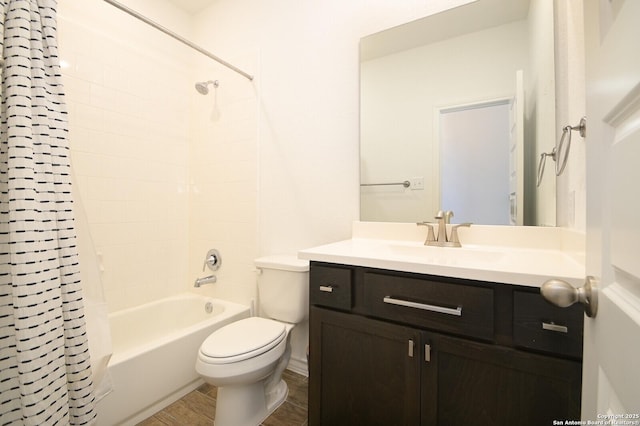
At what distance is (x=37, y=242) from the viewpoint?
901 millimetres

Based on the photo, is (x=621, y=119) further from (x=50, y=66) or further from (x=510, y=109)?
(x=50, y=66)

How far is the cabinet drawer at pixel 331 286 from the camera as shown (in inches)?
44.1

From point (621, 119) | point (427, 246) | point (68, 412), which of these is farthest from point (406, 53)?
point (68, 412)

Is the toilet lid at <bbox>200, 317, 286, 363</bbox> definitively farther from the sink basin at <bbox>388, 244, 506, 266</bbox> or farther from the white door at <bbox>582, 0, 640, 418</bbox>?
the white door at <bbox>582, 0, 640, 418</bbox>

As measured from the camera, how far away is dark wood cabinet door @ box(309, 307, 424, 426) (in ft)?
3.27

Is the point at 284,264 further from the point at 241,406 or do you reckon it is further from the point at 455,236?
the point at 455,236

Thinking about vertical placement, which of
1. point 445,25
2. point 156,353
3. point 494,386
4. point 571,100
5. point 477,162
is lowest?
point 156,353

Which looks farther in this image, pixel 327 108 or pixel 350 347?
pixel 327 108

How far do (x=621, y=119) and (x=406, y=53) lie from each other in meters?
1.37

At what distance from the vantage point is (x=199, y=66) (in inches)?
90.9

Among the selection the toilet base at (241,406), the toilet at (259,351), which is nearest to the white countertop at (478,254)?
the toilet at (259,351)

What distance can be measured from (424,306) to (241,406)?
3.42 feet

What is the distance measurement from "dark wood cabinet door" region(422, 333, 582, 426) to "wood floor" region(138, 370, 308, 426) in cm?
83

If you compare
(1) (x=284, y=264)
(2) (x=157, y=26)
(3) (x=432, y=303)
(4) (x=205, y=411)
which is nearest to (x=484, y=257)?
(3) (x=432, y=303)
